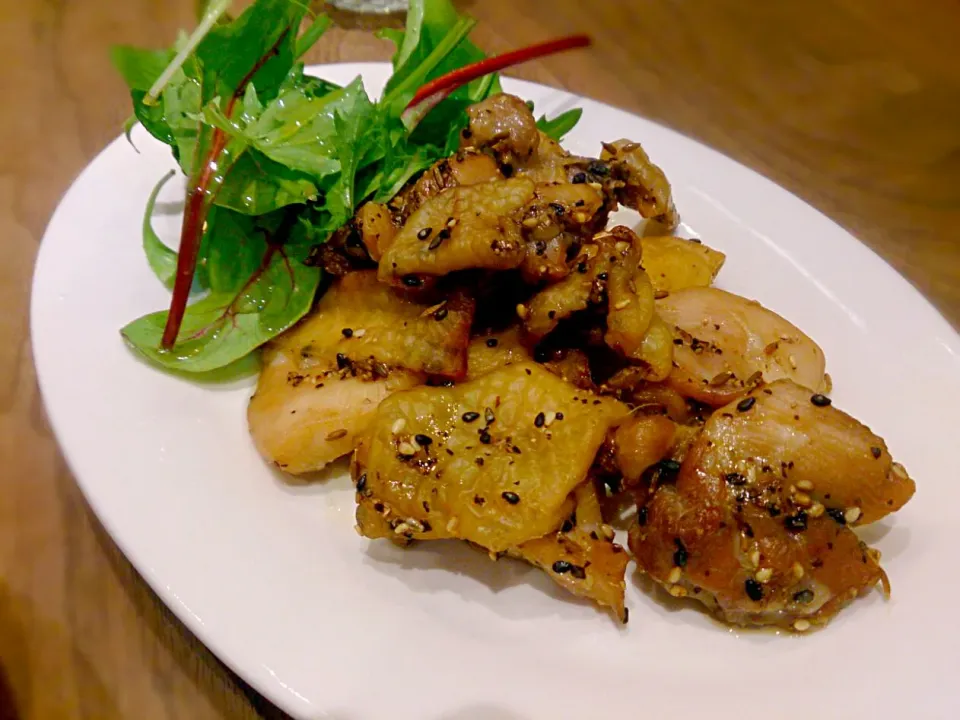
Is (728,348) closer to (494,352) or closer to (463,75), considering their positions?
(494,352)

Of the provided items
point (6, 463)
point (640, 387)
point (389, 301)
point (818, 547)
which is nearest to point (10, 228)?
point (6, 463)

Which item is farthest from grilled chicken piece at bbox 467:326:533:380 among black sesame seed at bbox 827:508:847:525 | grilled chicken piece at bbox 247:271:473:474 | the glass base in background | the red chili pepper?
the glass base in background

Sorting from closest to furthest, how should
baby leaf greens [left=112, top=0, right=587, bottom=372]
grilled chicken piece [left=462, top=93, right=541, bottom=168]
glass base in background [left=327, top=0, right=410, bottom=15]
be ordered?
baby leaf greens [left=112, top=0, right=587, bottom=372]
grilled chicken piece [left=462, top=93, right=541, bottom=168]
glass base in background [left=327, top=0, right=410, bottom=15]

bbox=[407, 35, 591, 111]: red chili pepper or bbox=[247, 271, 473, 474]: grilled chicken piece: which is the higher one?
bbox=[407, 35, 591, 111]: red chili pepper

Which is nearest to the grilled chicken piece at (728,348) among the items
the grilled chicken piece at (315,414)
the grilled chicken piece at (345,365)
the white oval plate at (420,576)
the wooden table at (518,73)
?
the white oval plate at (420,576)

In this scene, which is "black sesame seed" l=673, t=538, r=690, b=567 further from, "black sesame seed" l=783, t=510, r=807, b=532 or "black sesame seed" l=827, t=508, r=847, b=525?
"black sesame seed" l=827, t=508, r=847, b=525

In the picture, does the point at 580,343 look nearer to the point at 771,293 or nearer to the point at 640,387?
the point at 640,387

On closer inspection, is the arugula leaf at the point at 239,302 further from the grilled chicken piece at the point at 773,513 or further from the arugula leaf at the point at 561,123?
the grilled chicken piece at the point at 773,513
